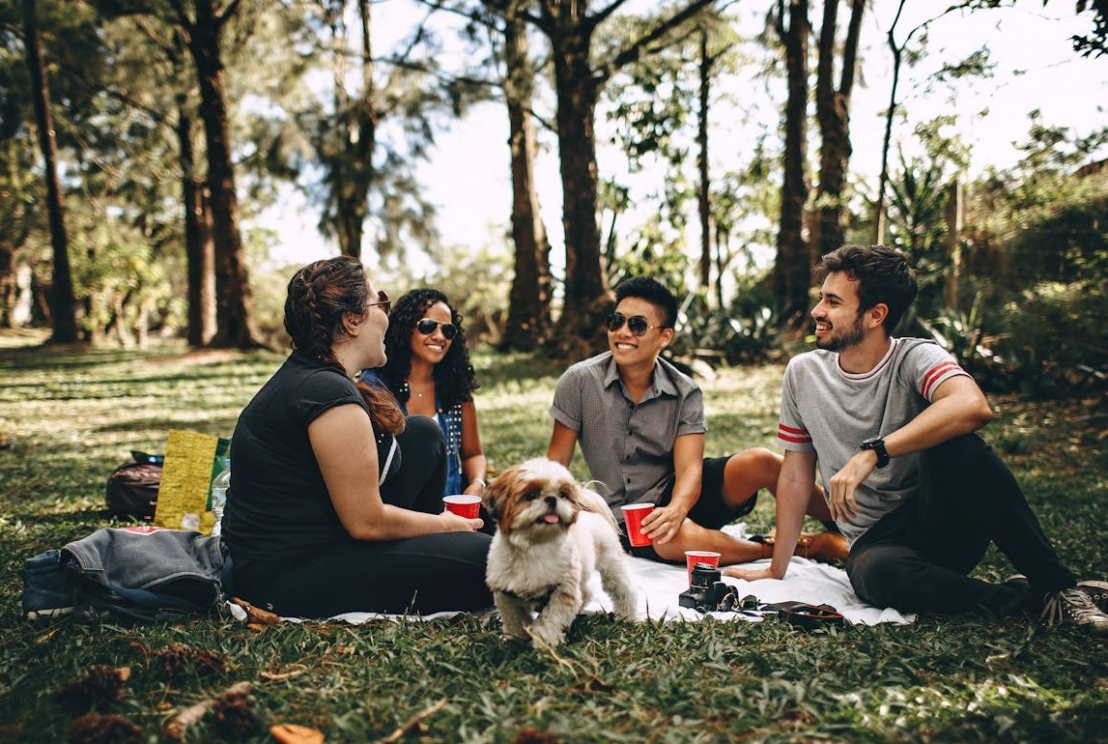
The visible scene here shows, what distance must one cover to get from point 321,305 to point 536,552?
124 centimetres

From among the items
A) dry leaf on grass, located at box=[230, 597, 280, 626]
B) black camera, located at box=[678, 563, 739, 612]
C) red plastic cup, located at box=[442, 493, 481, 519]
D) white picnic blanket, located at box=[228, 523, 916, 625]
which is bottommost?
white picnic blanket, located at box=[228, 523, 916, 625]

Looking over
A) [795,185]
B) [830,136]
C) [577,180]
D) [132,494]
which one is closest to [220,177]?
[577,180]

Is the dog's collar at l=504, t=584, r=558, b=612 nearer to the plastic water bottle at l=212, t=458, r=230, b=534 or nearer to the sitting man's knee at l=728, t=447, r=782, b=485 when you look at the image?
the sitting man's knee at l=728, t=447, r=782, b=485

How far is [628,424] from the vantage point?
4047 mm

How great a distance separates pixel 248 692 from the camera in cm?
219

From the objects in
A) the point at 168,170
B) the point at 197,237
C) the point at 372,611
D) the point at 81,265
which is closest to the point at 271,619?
the point at 372,611

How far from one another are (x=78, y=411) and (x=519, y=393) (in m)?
6.09

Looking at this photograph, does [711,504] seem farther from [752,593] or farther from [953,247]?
[953,247]

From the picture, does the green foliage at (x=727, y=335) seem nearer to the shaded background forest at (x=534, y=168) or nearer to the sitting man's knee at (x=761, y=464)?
the shaded background forest at (x=534, y=168)

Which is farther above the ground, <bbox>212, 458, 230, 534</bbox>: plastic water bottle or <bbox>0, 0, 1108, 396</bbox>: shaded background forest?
<bbox>0, 0, 1108, 396</bbox>: shaded background forest

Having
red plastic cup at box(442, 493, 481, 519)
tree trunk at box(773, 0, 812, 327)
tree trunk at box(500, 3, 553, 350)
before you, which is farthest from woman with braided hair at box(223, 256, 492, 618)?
tree trunk at box(773, 0, 812, 327)

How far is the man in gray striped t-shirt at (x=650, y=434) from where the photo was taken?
3928 millimetres

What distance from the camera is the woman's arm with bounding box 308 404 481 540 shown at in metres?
2.62

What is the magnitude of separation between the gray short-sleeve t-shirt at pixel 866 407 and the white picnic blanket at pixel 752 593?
0.32 meters
